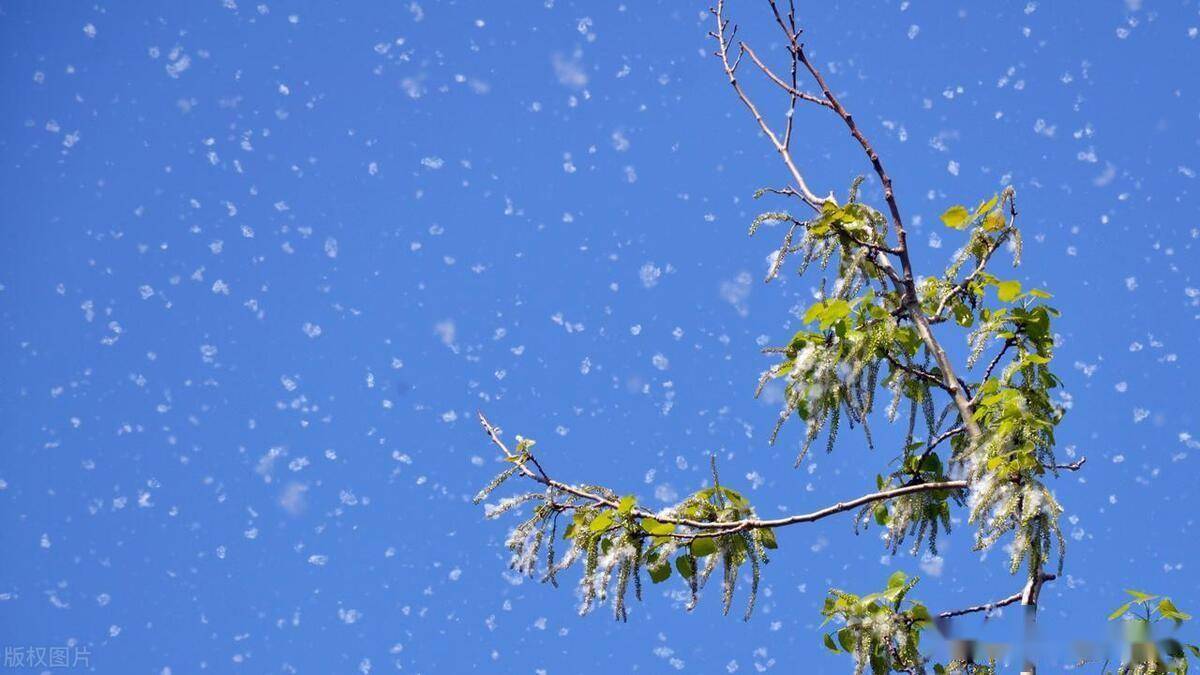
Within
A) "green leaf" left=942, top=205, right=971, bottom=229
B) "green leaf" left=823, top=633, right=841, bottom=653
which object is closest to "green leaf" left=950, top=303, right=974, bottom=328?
"green leaf" left=942, top=205, right=971, bottom=229

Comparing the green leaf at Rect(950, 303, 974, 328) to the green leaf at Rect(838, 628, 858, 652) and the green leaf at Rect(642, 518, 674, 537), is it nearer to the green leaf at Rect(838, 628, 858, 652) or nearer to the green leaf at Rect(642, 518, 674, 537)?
the green leaf at Rect(838, 628, 858, 652)

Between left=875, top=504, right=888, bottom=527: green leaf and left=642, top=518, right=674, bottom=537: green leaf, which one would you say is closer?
left=642, top=518, right=674, bottom=537: green leaf

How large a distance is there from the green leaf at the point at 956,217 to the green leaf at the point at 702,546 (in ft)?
3.18

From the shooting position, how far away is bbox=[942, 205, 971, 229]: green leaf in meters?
3.42

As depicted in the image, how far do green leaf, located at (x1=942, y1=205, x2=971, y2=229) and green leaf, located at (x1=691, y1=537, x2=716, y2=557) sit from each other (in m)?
0.97

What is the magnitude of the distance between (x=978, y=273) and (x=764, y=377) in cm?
58

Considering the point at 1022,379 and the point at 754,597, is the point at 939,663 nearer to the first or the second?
the point at 754,597

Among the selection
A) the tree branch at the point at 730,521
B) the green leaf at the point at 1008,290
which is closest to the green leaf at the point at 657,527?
the tree branch at the point at 730,521

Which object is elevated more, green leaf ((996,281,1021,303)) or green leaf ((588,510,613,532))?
green leaf ((996,281,1021,303))

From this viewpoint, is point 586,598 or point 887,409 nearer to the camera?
point 586,598

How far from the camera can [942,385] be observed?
3.36 m

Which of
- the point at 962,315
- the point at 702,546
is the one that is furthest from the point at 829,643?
the point at 962,315

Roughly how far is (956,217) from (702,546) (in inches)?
40.0

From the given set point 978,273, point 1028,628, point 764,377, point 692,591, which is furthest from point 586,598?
point 978,273
